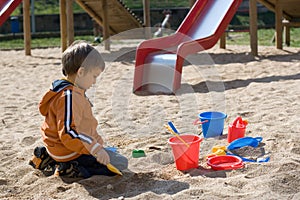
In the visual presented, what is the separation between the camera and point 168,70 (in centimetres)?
652

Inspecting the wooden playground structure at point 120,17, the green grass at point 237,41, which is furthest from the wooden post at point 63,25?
the green grass at point 237,41

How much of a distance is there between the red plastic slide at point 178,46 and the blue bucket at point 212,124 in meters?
2.16

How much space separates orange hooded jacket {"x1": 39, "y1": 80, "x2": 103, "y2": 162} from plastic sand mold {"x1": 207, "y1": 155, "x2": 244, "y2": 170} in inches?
29.3

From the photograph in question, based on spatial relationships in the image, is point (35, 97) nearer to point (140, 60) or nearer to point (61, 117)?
point (140, 60)

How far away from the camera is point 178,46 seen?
6633 mm

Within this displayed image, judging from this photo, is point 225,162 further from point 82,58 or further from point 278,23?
point 278,23

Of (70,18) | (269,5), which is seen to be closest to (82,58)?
(70,18)

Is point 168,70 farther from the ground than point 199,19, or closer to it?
closer to it

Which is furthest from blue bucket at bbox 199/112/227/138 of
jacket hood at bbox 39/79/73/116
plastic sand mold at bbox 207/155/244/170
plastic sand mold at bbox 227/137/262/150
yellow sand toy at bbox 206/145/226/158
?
jacket hood at bbox 39/79/73/116

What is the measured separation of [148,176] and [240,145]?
799mm

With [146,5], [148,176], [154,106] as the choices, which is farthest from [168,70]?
A: [146,5]

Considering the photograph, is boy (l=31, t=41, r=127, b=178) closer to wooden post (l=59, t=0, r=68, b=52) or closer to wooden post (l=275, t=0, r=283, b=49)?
wooden post (l=275, t=0, r=283, b=49)

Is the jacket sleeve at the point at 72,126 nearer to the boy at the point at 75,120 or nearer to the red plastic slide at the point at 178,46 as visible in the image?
the boy at the point at 75,120

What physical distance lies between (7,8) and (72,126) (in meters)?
6.77
